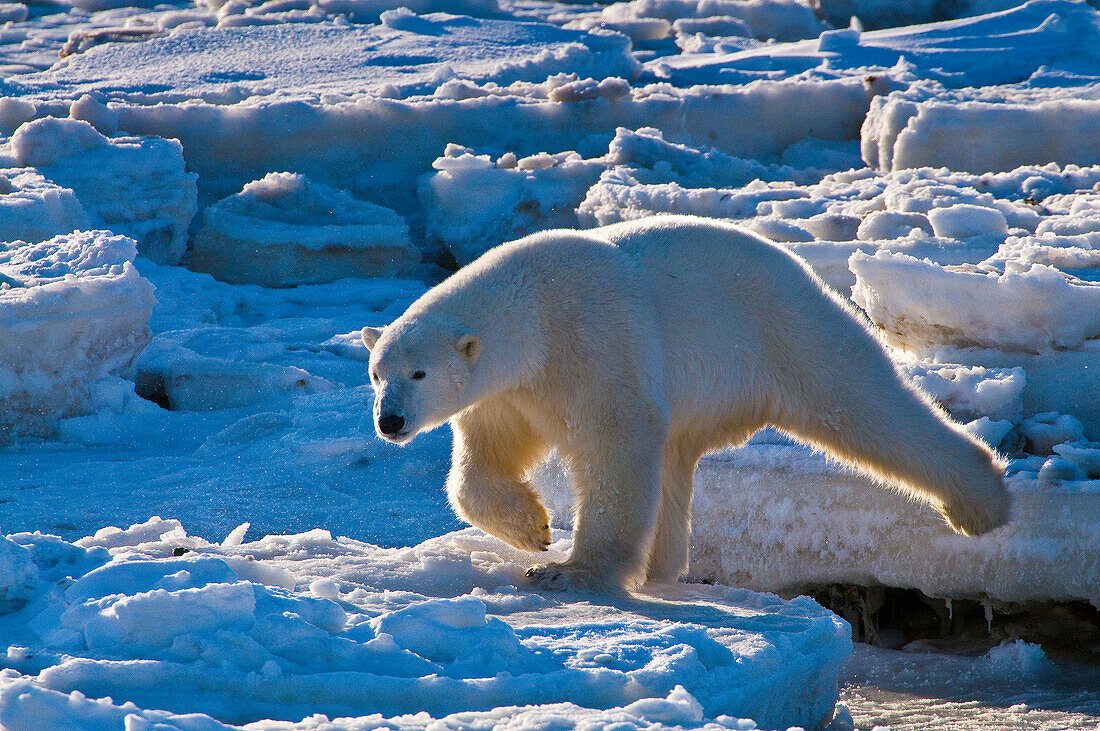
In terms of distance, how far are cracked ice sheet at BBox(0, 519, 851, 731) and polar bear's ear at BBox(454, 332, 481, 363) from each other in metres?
0.77

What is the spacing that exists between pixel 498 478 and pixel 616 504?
486 millimetres

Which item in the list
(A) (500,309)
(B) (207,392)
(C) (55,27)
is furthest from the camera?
(C) (55,27)

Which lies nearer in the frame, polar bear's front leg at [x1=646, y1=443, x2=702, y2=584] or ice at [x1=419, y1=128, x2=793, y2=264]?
polar bear's front leg at [x1=646, y1=443, x2=702, y2=584]

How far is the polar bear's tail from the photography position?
412 cm

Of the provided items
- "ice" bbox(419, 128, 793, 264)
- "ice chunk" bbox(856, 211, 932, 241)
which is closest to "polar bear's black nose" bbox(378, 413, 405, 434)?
"ice chunk" bbox(856, 211, 932, 241)

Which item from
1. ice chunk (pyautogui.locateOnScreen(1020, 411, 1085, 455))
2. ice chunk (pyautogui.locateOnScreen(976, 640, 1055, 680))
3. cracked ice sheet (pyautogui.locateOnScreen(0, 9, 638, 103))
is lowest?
ice chunk (pyautogui.locateOnScreen(976, 640, 1055, 680))

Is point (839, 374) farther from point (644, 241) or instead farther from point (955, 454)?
point (644, 241)

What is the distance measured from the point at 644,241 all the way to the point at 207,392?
3.97 metres

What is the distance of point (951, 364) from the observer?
5160mm

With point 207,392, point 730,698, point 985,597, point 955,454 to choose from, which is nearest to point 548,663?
point 730,698

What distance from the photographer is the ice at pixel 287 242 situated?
1042cm

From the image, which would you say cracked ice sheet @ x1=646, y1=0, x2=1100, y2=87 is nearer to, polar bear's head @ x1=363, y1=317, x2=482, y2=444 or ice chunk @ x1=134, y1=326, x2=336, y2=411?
ice chunk @ x1=134, y1=326, x2=336, y2=411

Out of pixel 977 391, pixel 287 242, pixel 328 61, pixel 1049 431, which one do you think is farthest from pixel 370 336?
pixel 328 61

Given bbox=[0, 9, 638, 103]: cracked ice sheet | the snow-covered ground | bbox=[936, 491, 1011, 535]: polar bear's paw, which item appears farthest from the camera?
bbox=[0, 9, 638, 103]: cracked ice sheet
